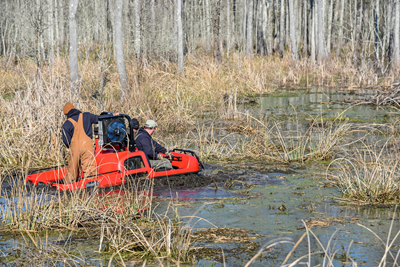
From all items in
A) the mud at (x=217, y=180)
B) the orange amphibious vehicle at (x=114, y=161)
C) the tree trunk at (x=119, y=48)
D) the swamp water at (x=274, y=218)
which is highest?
the tree trunk at (x=119, y=48)

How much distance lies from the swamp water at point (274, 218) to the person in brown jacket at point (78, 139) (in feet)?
3.90

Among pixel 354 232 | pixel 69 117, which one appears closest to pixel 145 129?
pixel 69 117

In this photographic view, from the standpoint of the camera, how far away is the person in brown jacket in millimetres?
7043

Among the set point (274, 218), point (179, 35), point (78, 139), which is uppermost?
point (179, 35)

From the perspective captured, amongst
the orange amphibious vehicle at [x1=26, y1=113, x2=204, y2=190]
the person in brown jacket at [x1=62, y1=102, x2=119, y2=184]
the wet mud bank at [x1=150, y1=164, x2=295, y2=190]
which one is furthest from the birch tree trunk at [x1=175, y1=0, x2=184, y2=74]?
the person in brown jacket at [x1=62, y1=102, x2=119, y2=184]

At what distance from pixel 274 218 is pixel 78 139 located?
3.06 m

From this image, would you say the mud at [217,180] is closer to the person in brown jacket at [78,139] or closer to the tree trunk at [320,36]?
the person in brown jacket at [78,139]

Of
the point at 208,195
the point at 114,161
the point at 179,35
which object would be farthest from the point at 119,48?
the point at 208,195

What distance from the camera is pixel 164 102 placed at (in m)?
13.2

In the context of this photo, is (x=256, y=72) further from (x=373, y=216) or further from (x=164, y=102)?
(x=373, y=216)

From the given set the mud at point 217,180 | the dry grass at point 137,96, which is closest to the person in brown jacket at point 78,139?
the dry grass at point 137,96

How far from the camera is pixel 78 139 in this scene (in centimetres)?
707

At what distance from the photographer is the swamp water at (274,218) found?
15.7 ft

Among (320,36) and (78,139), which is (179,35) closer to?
(320,36)
